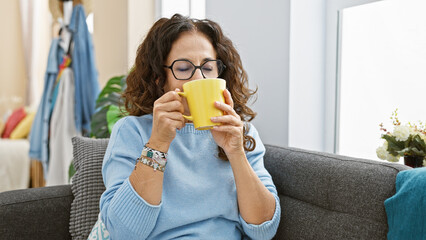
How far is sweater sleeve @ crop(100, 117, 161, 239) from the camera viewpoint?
1070 millimetres

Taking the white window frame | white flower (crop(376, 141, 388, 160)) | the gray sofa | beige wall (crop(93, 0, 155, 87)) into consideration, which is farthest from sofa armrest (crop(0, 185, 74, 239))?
beige wall (crop(93, 0, 155, 87))

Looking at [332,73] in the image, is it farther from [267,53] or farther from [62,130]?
[62,130]

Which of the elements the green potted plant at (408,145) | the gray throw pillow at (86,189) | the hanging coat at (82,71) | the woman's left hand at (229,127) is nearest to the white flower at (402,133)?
the green potted plant at (408,145)

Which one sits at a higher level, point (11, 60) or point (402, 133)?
point (11, 60)

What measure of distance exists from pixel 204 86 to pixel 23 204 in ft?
2.80

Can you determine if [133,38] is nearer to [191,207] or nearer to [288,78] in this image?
[288,78]

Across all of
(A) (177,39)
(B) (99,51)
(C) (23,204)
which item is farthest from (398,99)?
(B) (99,51)

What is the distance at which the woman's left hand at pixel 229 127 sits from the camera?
3.16 feet

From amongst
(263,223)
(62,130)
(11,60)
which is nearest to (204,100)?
(263,223)

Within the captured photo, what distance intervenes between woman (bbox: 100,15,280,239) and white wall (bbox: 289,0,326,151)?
670 millimetres

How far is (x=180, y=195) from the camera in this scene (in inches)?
46.0

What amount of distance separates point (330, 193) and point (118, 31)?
9.51 ft

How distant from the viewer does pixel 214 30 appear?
129cm

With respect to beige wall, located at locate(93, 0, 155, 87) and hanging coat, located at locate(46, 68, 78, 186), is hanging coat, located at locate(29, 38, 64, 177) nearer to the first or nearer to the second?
hanging coat, located at locate(46, 68, 78, 186)
